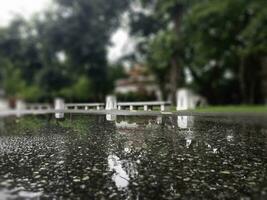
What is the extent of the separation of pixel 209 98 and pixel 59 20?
18.4m

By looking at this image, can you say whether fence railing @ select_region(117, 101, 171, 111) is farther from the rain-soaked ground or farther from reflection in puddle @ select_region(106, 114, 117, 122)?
the rain-soaked ground

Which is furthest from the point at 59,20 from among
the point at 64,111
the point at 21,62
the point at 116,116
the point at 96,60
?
the point at 116,116

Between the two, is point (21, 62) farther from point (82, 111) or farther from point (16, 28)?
point (82, 111)

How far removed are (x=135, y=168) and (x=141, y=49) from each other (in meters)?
33.4

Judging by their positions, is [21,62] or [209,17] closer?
[209,17]

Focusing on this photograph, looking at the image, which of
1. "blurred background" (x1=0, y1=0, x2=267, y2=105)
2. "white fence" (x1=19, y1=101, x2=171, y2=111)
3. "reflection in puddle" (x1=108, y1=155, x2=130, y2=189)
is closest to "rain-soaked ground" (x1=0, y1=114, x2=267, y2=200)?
"reflection in puddle" (x1=108, y1=155, x2=130, y2=189)

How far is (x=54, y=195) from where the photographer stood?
442 centimetres

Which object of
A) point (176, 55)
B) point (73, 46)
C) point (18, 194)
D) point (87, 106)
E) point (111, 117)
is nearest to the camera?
point (18, 194)

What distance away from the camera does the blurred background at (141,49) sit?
28.4 metres

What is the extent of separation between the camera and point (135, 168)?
225 inches

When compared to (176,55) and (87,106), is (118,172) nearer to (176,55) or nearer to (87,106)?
(87,106)

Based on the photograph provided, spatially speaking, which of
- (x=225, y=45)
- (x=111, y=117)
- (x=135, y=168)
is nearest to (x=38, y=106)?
(x=111, y=117)

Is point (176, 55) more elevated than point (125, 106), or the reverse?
point (176, 55)

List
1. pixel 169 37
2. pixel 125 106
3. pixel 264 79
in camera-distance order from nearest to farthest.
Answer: pixel 125 106
pixel 169 37
pixel 264 79
